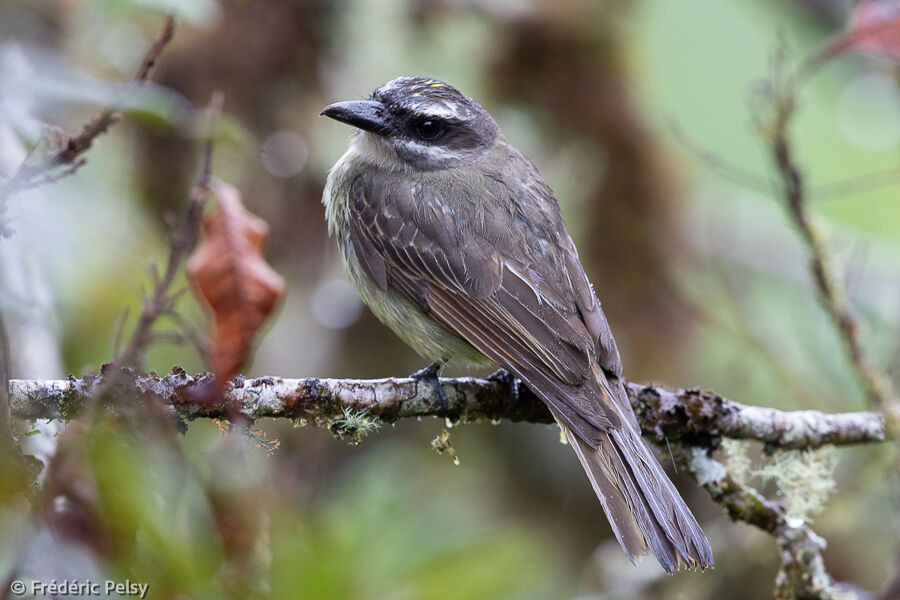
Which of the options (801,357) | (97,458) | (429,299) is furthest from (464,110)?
(801,357)

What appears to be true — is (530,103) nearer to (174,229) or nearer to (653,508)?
(653,508)

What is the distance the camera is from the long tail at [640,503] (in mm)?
3002

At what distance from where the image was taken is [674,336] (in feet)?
21.5

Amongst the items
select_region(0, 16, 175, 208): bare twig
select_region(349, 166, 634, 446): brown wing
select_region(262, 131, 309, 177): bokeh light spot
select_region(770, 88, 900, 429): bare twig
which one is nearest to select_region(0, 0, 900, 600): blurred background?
select_region(262, 131, 309, 177): bokeh light spot

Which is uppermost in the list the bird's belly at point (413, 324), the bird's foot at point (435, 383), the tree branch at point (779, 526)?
the bird's belly at point (413, 324)

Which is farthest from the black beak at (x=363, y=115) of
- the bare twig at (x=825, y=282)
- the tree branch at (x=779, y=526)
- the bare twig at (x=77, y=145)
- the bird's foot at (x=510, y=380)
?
the tree branch at (x=779, y=526)

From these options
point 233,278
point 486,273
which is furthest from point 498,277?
point 233,278

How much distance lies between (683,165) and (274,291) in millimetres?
5316

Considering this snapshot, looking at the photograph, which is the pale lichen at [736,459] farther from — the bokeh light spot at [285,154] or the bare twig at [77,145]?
the bokeh light spot at [285,154]

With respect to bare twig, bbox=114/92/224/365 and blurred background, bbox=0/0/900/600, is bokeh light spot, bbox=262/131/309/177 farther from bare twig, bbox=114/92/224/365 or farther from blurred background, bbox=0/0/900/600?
bare twig, bbox=114/92/224/365

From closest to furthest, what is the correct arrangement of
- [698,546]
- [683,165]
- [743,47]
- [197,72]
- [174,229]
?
[174,229]
[698,546]
[197,72]
[683,165]
[743,47]

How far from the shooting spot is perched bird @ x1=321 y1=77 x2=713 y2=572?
325cm

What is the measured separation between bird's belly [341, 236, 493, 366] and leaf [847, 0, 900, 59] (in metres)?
1.92

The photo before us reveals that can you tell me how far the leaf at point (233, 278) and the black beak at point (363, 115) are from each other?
179 centimetres
